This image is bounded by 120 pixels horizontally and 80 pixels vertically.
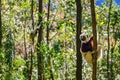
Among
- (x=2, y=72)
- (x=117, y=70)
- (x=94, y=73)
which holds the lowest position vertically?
(x=117, y=70)

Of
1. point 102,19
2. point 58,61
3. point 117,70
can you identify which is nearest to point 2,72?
point 58,61

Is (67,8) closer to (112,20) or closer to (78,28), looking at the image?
(112,20)

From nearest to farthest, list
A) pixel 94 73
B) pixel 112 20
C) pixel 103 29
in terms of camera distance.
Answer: pixel 94 73 → pixel 112 20 → pixel 103 29

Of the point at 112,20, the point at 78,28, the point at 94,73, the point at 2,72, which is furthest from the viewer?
the point at 112,20

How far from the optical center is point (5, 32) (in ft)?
93.6

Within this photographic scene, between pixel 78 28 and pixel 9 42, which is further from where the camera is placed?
pixel 9 42

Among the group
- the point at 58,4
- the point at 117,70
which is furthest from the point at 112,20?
the point at 117,70

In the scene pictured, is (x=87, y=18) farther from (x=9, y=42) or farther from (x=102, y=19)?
(x=9, y=42)

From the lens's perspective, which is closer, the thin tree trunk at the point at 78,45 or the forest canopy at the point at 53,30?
the thin tree trunk at the point at 78,45

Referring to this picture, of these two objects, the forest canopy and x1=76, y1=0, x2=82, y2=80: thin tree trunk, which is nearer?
x1=76, y1=0, x2=82, y2=80: thin tree trunk

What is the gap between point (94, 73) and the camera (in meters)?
5.01

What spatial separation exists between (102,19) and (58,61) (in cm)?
965

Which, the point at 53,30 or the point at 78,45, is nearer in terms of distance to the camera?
the point at 78,45

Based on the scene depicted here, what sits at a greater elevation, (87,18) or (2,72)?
(87,18)
